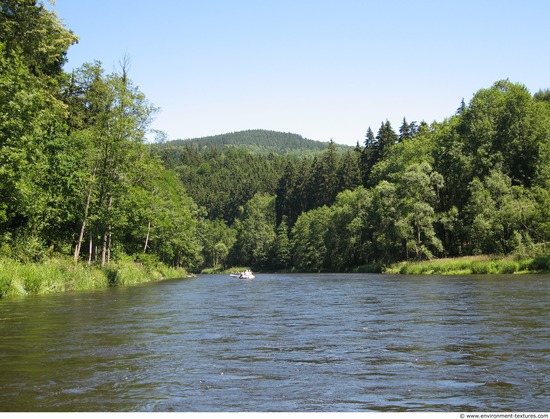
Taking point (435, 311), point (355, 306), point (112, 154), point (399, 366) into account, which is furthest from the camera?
point (112, 154)

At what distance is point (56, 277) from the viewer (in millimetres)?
32688

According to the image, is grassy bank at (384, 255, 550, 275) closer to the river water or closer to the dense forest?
the dense forest

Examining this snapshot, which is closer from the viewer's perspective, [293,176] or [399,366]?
[399,366]

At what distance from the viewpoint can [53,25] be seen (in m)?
41.0

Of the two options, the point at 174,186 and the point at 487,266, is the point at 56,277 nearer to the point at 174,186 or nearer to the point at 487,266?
the point at 487,266

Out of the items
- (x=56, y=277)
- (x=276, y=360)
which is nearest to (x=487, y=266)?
(x=56, y=277)

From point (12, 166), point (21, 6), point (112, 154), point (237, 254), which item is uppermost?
point (21, 6)

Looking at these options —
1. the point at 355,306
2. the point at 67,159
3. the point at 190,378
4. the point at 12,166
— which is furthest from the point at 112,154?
the point at 190,378

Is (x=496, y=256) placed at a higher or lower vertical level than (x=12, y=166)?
lower

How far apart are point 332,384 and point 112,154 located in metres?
39.5

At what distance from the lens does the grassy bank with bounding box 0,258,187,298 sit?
2706cm

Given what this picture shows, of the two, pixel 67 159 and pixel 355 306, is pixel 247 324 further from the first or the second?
pixel 67 159

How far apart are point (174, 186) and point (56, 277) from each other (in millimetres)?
60570

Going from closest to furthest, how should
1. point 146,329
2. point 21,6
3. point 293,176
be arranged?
point 146,329, point 21,6, point 293,176
